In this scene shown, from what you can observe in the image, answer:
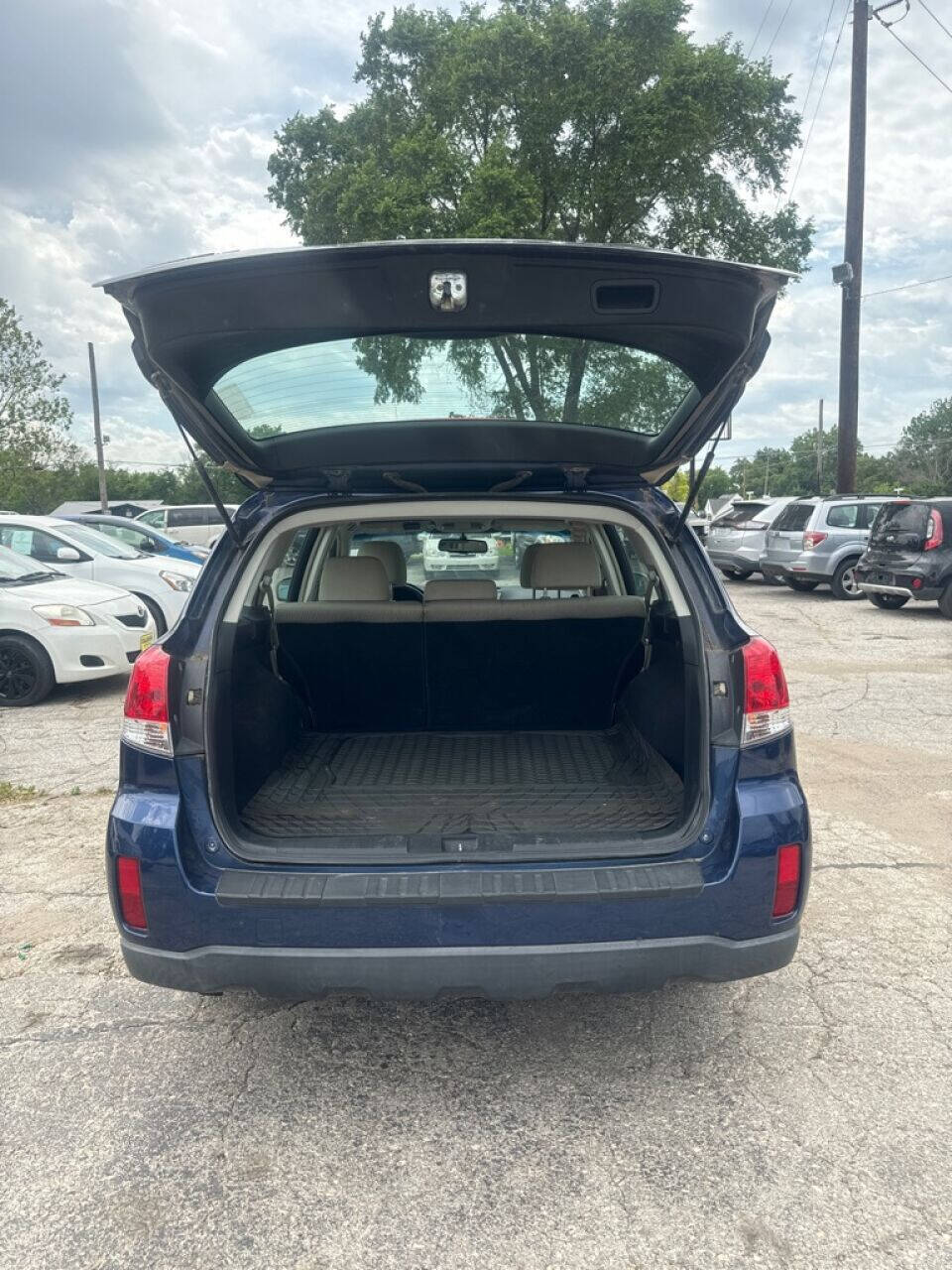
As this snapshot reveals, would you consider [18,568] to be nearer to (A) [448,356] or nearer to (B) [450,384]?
(B) [450,384]

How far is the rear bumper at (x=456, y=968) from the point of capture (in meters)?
2.21

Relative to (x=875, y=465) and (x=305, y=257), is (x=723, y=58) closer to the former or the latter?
(x=305, y=257)

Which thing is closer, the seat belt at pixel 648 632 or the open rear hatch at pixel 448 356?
the open rear hatch at pixel 448 356

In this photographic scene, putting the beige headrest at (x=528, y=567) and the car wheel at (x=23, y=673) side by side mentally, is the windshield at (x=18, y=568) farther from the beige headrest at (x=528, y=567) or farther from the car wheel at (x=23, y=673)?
A: the beige headrest at (x=528, y=567)

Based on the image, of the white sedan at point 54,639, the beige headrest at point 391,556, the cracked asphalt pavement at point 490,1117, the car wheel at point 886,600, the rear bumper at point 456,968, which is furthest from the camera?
the car wheel at point 886,600

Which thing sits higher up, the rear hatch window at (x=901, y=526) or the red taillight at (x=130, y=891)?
the rear hatch window at (x=901, y=526)

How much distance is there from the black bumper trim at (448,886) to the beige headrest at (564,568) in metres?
1.75

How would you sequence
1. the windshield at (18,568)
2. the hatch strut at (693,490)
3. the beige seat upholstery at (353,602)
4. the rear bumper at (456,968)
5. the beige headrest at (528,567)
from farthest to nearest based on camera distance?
the windshield at (18,568)
the beige headrest at (528,567)
the beige seat upholstery at (353,602)
the hatch strut at (693,490)
the rear bumper at (456,968)

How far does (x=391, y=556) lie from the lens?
14.9 feet

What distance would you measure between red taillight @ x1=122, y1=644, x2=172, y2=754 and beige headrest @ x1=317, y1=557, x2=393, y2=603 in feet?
5.01

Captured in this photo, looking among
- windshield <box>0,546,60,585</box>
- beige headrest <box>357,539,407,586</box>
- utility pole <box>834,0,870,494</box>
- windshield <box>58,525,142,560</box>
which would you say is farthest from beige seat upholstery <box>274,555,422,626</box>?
utility pole <box>834,0,870,494</box>

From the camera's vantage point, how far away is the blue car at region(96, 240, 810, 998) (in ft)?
7.08

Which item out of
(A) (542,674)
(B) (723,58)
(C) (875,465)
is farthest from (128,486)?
(A) (542,674)

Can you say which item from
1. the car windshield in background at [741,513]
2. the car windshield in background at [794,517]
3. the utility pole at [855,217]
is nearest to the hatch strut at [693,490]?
the car windshield in background at [794,517]
